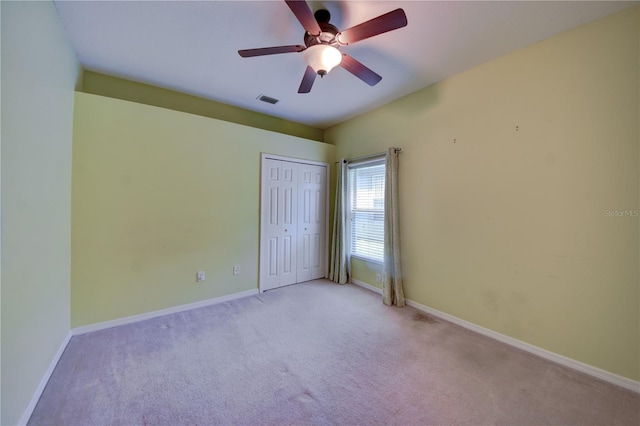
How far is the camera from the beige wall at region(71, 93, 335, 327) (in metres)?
2.40

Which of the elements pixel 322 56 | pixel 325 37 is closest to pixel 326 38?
pixel 325 37

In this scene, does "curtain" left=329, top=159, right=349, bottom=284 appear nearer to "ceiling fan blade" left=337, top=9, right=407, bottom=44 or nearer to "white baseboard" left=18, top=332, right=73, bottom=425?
"ceiling fan blade" left=337, top=9, right=407, bottom=44

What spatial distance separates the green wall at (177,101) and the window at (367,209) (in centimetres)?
143

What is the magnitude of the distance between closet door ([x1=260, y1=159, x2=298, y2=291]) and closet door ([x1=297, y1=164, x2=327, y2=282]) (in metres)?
0.11

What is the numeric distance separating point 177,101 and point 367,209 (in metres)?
2.97

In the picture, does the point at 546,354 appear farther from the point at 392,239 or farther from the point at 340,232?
the point at 340,232

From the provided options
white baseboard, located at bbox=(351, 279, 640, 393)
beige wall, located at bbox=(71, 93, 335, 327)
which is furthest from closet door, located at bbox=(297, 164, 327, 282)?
white baseboard, located at bbox=(351, 279, 640, 393)

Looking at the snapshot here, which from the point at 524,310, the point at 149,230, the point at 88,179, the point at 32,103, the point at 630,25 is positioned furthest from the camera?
the point at 149,230

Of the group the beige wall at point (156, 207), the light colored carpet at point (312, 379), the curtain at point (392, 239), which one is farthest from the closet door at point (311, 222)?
the light colored carpet at point (312, 379)

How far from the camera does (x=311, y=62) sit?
1876 millimetres

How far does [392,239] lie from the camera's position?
3205mm

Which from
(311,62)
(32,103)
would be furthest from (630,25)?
(32,103)

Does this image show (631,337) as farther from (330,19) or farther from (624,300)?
(330,19)

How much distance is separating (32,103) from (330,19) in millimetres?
2051
